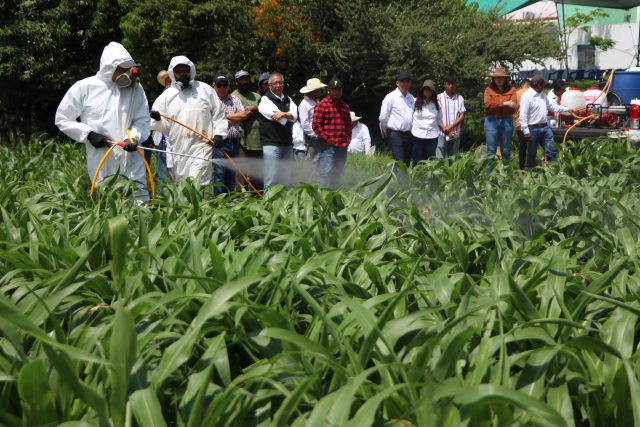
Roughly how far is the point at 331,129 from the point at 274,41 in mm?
9220

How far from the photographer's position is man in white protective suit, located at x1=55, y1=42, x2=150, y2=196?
656 centimetres

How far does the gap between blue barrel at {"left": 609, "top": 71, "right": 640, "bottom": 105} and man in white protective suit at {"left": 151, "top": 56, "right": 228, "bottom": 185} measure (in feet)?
35.8

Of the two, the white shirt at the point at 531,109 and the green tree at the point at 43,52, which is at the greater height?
the green tree at the point at 43,52

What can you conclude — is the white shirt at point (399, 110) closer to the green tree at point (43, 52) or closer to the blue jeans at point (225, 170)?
the blue jeans at point (225, 170)

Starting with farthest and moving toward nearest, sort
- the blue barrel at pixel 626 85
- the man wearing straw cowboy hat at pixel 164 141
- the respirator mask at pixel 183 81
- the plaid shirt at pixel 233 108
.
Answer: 1. the blue barrel at pixel 626 85
2. the plaid shirt at pixel 233 108
3. the man wearing straw cowboy hat at pixel 164 141
4. the respirator mask at pixel 183 81

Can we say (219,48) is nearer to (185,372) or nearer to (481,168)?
(481,168)

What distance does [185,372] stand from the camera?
2.38 metres

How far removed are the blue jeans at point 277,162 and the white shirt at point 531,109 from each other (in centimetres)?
431

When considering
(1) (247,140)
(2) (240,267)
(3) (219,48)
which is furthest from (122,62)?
(3) (219,48)

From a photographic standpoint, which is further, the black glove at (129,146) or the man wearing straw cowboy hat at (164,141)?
the man wearing straw cowboy hat at (164,141)

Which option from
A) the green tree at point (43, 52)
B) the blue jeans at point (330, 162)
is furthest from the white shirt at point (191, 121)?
the green tree at point (43, 52)

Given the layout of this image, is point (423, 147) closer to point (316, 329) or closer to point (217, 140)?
point (217, 140)

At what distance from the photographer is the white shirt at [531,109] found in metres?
11.7

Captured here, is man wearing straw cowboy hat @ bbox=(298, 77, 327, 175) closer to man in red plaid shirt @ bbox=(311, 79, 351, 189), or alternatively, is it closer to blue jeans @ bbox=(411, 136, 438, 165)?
man in red plaid shirt @ bbox=(311, 79, 351, 189)
